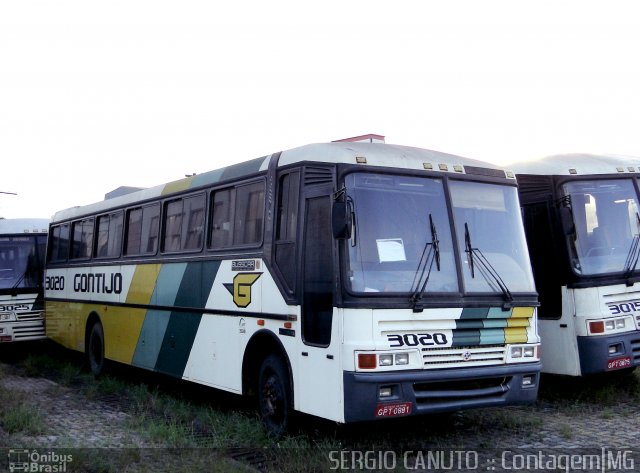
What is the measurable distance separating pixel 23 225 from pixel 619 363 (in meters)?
13.0

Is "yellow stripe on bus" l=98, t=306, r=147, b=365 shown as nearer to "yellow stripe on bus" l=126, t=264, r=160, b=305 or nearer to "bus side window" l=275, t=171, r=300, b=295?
→ "yellow stripe on bus" l=126, t=264, r=160, b=305

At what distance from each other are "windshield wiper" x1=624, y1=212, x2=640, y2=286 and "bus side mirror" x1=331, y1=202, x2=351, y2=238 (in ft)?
14.4

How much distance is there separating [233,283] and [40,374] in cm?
701

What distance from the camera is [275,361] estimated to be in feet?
28.4

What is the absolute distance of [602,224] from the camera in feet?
33.2

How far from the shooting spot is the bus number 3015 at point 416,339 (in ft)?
24.2

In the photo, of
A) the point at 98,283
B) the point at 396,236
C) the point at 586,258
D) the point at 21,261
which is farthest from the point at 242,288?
the point at 21,261

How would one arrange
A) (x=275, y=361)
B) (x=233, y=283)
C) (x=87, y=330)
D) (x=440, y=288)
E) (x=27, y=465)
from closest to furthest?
(x=27, y=465), (x=440, y=288), (x=275, y=361), (x=233, y=283), (x=87, y=330)

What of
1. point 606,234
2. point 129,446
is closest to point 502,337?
point 606,234

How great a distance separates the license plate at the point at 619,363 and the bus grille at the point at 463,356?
93.6 inches

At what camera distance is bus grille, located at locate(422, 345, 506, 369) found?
24.6 ft

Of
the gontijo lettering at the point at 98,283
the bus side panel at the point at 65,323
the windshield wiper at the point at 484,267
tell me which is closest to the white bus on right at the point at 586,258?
the windshield wiper at the point at 484,267

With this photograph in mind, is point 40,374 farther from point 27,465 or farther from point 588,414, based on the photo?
point 588,414

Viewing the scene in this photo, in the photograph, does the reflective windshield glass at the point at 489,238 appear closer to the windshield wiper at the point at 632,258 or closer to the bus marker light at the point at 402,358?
the bus marker light at the point at 402,358
